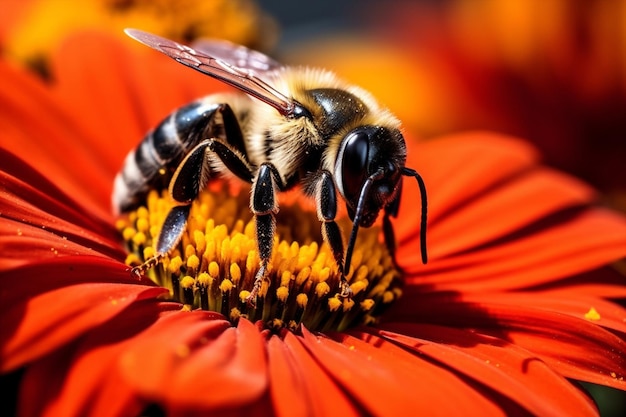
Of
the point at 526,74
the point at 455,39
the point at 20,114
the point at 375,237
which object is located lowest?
the point at 375,237

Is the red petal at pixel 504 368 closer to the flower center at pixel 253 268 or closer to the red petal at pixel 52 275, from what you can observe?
the flower center at pixel 253 268

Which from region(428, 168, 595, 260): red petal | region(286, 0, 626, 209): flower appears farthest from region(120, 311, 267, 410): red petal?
region(286, 0, 626, 209): flower

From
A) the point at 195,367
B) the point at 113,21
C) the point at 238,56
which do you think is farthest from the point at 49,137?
the point at 195,367

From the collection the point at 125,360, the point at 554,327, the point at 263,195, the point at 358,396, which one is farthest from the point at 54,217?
the point at 554,327

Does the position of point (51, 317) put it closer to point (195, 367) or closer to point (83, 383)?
point (83, 383)

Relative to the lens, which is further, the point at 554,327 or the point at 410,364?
the point at 554,327

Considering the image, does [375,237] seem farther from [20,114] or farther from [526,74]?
[526,74]

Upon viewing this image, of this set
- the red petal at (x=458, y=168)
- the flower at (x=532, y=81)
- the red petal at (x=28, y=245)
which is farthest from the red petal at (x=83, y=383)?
the flower at (x=532, y=81)
